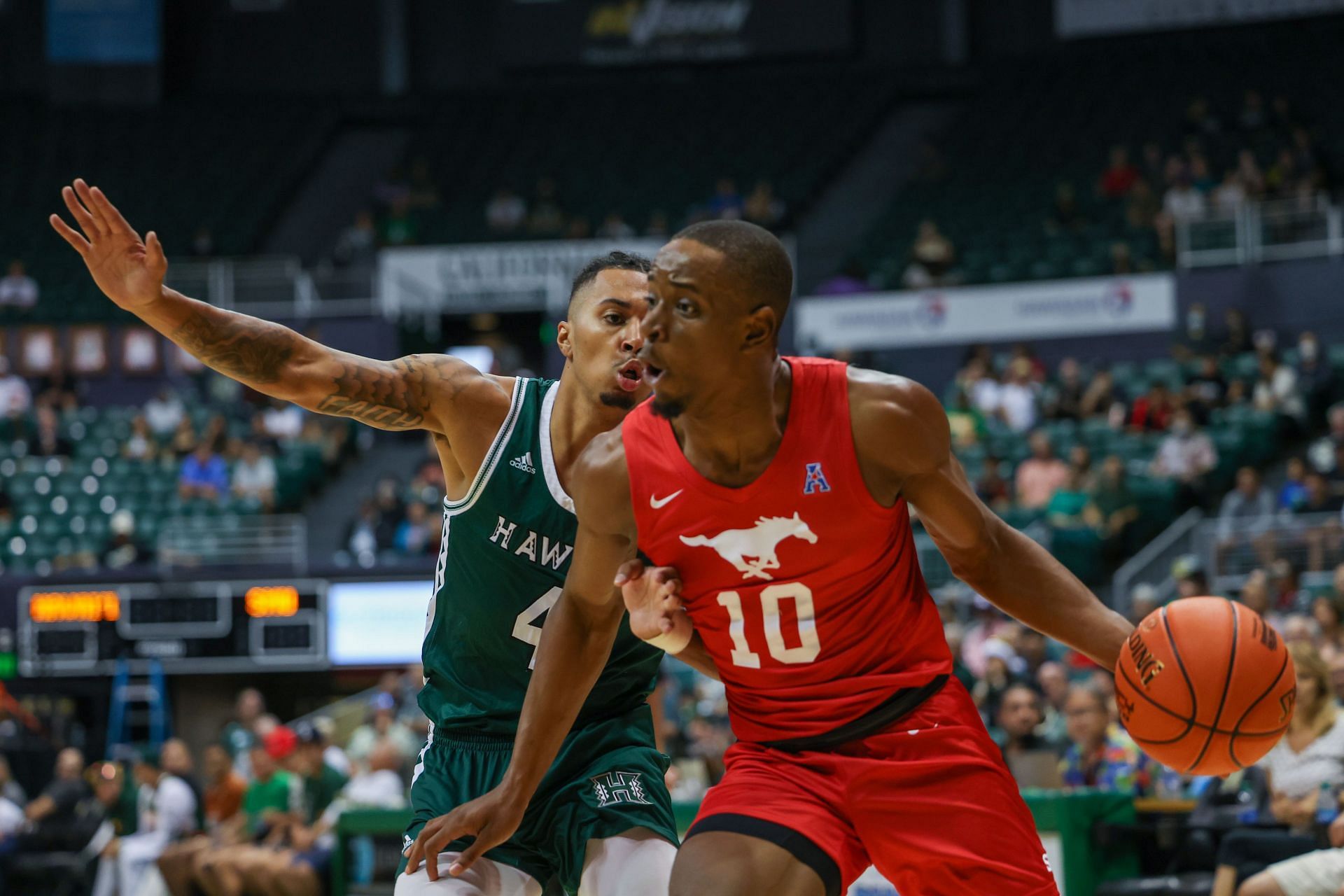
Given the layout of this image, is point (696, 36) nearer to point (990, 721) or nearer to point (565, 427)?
point (990, 721)

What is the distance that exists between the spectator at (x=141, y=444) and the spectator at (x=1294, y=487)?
41.8 feet

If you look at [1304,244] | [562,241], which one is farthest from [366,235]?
[1304,244]

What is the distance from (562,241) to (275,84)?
8742 mm

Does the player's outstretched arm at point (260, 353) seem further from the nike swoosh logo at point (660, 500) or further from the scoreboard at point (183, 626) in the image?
the scoreboard at point (183, 626)

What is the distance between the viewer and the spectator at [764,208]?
2267cm

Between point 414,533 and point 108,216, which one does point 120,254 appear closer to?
point 108,216

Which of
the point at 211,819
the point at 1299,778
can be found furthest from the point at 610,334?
the point at 211,819

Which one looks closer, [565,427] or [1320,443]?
[565,427]

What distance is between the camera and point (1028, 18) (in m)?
25.8

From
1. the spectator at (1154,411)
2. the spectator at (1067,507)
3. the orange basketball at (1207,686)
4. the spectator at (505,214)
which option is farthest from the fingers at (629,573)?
the spectator at (505,214)

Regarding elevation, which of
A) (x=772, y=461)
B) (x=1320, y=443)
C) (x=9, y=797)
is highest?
(x=772, y=461)

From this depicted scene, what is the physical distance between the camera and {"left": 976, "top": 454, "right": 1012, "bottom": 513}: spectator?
14.7 metres

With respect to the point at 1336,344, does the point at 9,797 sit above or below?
below

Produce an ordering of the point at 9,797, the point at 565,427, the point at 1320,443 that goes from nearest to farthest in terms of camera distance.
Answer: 1. the point at 565,427
2. the point at 9,797
3. the point at 1320,443
